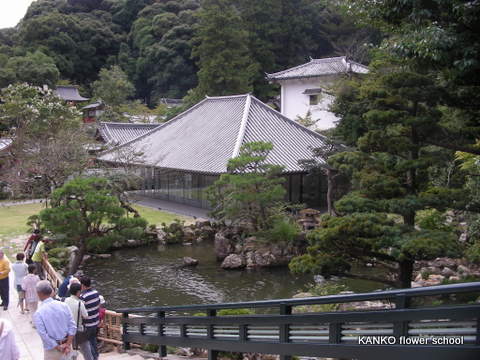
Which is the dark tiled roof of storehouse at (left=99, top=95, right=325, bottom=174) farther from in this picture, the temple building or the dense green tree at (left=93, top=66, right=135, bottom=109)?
the dense green tree at (left=93, top=66, right=135, bottom=109)

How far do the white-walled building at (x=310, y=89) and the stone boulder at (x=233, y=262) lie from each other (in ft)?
56.3

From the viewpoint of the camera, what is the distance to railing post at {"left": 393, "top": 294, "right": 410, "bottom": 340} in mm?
3092

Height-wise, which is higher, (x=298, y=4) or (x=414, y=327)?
(x=298, y=4)

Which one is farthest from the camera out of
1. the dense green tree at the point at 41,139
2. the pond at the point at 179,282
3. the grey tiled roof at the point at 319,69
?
the grey tiled roof at the point at 319,69

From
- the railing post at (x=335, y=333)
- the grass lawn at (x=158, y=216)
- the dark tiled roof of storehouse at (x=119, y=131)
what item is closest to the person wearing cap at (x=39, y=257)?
the railing post at (x=335, y=333)

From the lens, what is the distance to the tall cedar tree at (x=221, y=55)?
1352 inches

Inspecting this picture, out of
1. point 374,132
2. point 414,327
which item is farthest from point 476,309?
point 374,132

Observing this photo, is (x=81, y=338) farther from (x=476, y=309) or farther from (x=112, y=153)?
(x=112, y=153)

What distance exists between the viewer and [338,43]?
46.5 m

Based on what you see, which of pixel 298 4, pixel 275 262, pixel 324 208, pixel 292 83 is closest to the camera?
pixel 275 262

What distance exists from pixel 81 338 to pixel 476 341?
4.56 metres

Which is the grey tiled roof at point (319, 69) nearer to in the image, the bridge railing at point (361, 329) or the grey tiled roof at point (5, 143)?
the grey tiled roof at point (5, 143)

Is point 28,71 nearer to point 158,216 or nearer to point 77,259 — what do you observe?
point 158,216

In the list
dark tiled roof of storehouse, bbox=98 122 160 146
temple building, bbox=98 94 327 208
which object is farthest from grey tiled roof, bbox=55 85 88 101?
temple building, bbox=98 94 327 208
